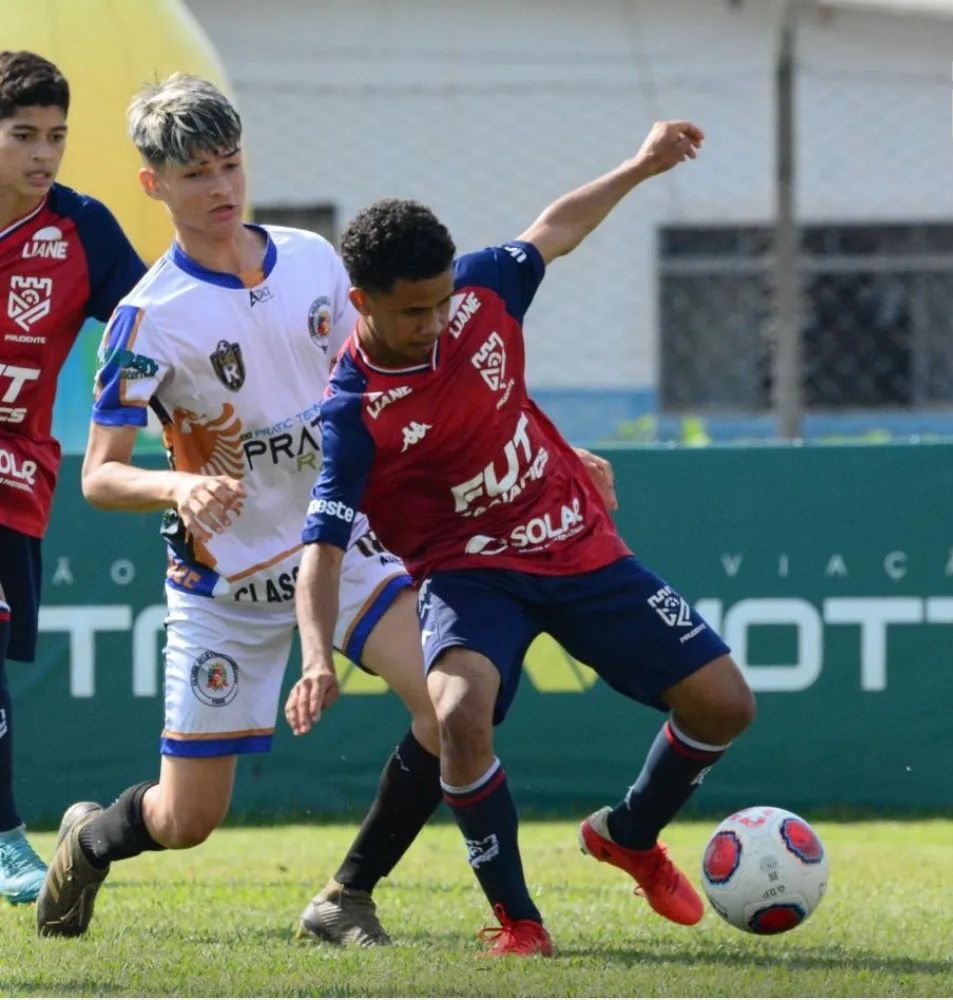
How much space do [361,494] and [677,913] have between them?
1.46 metres

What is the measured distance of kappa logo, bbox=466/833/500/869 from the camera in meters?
4.82

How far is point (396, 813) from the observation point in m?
5.18

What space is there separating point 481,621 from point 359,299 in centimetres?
83

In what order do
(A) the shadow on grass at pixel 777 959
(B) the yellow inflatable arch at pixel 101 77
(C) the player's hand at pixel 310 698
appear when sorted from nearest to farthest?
(C) the player's hand at pixel 310 698 → (A) the shadow on grass at pixel 777 959 → (B) the yellow inflatable arch at pixel 101 77

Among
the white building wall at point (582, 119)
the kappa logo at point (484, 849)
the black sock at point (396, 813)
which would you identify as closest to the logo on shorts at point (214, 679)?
the black sock at point (396, 813)

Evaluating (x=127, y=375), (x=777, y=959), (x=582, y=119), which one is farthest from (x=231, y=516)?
(x=582, y=119)

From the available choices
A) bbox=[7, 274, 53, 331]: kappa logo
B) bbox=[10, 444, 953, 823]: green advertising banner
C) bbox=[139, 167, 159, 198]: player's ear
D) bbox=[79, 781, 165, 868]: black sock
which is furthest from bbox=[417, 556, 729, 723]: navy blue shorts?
bbox=[10, 444, 953, 823]: green advertising banner

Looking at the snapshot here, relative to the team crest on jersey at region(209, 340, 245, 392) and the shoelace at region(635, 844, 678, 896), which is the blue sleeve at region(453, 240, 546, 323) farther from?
the shoelace at region(635, 844, 678, 896)

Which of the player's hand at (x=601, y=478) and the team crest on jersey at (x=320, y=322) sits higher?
the team crest on jersey at (x=320, y=322)

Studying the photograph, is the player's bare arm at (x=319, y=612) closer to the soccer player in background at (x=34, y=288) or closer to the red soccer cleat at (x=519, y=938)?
the red soccer cleat at (x=519, y=938)

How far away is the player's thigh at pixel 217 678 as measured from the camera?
5160 mm

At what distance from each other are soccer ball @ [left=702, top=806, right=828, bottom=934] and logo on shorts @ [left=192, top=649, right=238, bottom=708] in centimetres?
132

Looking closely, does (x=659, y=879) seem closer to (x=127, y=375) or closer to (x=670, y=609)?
(x=670, y=609)

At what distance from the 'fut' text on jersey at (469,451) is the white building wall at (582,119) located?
11530mm
